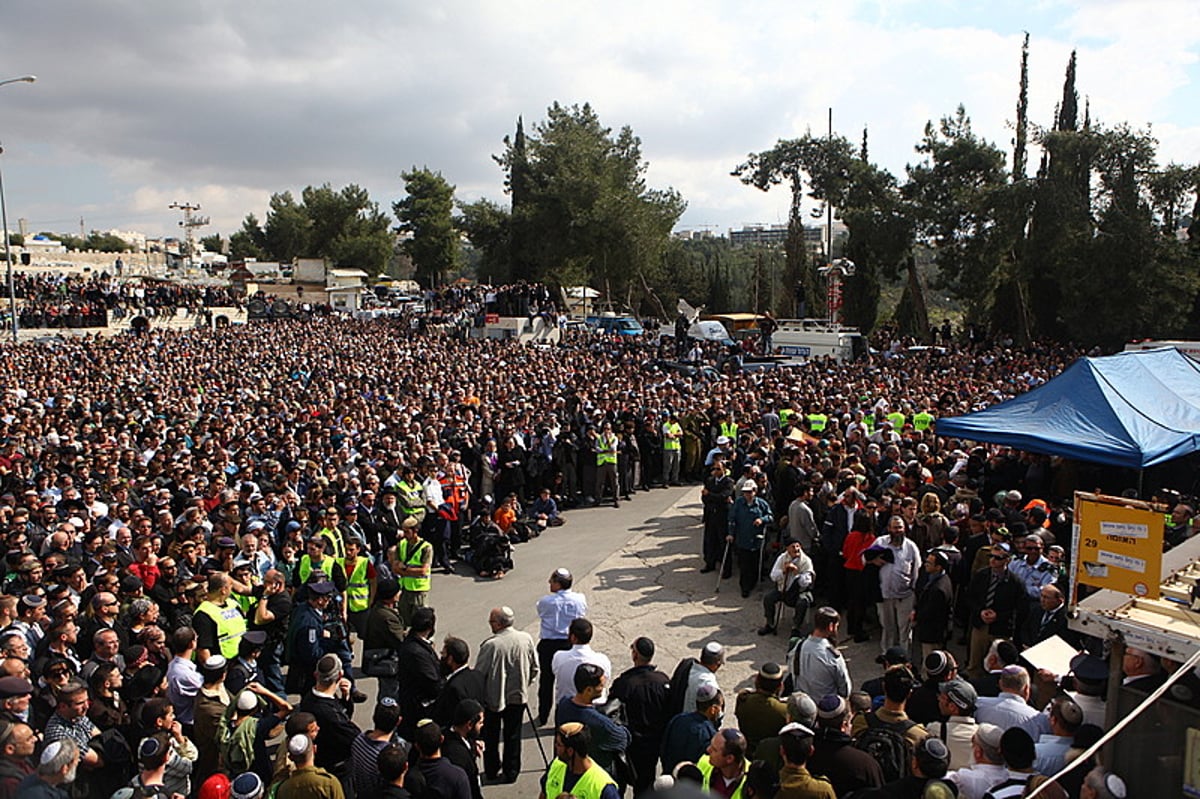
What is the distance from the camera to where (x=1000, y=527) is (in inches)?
292

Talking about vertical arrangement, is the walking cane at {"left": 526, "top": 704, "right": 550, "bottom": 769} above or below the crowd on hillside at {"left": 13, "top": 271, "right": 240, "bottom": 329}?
below

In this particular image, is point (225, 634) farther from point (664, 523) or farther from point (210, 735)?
point (664, 523)

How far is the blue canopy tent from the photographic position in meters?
8.88

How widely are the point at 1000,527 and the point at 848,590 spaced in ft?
5.30

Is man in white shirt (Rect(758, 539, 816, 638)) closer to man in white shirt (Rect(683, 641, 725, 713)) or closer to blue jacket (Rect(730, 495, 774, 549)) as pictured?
blue jacket (Rect(730, 495, 774, 549))

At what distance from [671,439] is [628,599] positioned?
521 cm

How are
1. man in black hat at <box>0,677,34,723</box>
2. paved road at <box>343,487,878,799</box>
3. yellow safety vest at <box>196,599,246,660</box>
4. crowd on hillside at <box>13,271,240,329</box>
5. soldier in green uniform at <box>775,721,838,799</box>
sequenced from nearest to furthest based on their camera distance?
soldier in green uniform at <box>775,721,838,799</box>
man in black hat at <box>0,677,34,723</box>
yellow safety vest at <box>196,599,246,660</box>
paved road at <box>343,487,878,799</box>
crowd on hillside at <box>13,271,240,329</box>

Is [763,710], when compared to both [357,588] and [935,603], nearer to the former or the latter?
[935,603]

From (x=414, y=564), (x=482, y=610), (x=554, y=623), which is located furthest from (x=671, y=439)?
(x=554, y=623)

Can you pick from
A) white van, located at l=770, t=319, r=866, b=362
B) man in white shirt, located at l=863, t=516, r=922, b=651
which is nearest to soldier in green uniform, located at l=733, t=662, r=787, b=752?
man in white shirt, located at l=863, t=516, r=922, b=651

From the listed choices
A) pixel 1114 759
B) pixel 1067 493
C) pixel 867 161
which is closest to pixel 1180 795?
pixel 1114 759

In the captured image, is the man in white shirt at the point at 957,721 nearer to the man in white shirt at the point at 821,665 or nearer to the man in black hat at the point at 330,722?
the man in white shirt at the point at 821,665

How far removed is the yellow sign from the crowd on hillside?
117ft

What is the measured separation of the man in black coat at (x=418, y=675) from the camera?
17.5 feet
